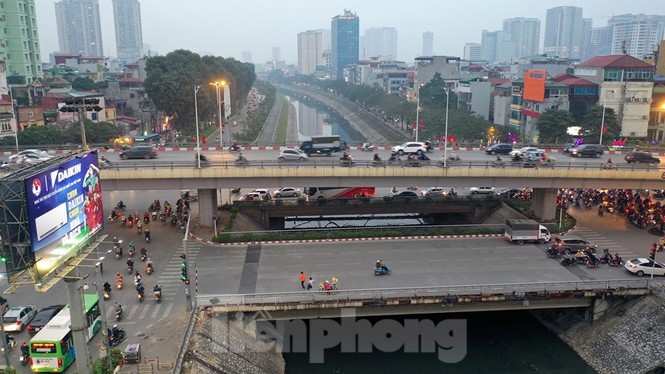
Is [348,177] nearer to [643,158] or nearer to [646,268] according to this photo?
A: [646,268]

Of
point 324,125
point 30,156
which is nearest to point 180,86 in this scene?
point 30,156

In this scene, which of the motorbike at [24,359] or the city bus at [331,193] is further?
the city bus at [331,193]

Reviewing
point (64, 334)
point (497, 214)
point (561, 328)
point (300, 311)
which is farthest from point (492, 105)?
point (64, 334)

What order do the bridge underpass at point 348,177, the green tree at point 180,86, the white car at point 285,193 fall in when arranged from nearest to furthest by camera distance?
the bridge underpass at point 348,177, the white car at point 285,193, the green tree at point 180,86

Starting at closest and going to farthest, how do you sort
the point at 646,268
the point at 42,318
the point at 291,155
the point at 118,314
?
the point at 42,318 → the point at 118,314 → the point at 646,268 → the point at 291,155

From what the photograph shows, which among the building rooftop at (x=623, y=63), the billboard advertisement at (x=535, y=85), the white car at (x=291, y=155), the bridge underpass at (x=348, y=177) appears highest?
the building rooftop at (x=623, y=63)

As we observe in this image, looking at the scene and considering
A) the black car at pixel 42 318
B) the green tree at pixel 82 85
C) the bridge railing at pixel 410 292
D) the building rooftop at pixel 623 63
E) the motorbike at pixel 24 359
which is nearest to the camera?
the motorbike at pixel 24 359

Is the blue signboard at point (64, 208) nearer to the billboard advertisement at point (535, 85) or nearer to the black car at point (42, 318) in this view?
the black car at point (42, 318)

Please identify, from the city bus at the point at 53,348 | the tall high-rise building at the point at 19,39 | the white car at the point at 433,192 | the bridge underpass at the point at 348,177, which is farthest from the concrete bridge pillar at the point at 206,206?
the tall high-rise building at the point at 19,39
